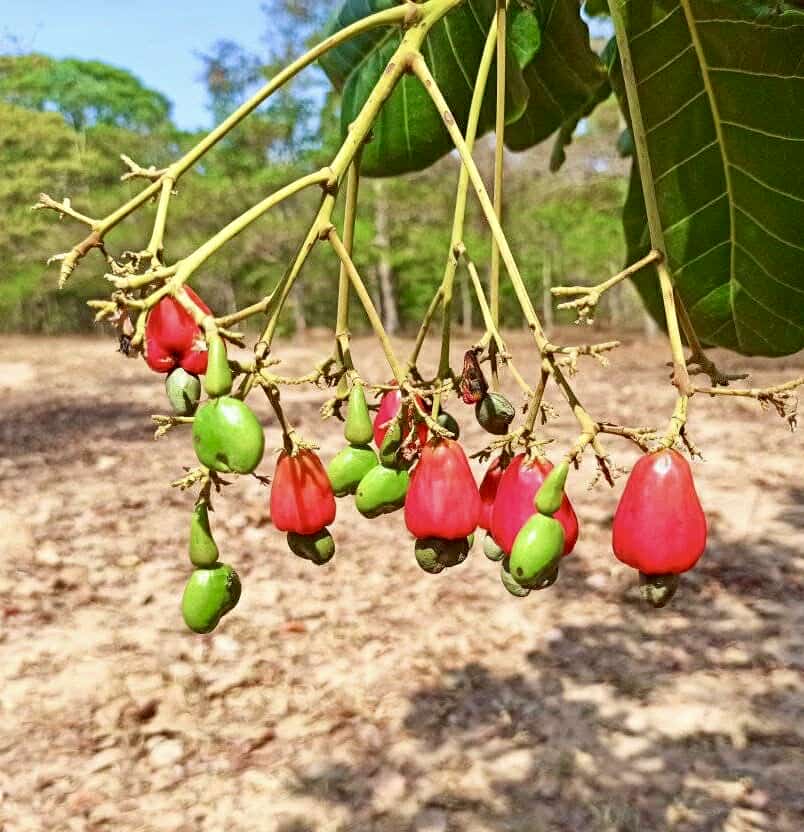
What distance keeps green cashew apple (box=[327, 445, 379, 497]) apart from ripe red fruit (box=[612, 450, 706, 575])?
293mm

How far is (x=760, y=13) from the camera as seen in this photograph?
1.10m

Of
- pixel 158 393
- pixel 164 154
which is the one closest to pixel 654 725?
pixel 158 393

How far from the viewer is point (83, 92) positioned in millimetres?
25188

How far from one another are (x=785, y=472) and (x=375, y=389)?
564 centimetres

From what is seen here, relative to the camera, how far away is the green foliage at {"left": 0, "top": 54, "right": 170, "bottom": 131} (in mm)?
22953

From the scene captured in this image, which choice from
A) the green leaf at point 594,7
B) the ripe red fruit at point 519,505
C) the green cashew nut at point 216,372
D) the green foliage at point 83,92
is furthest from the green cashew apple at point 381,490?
the green foliage at point 83,92

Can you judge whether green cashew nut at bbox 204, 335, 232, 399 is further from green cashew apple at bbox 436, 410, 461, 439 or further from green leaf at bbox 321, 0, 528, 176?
green leaf at bbox 321, 0, 528, 176

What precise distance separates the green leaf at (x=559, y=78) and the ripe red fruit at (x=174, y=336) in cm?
90

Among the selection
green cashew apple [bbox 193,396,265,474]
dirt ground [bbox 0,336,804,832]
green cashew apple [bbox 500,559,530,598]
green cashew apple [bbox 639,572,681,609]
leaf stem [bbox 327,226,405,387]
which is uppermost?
leaf stem [bbox 327,226,405,387]

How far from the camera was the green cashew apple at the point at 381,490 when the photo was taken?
0.96 m

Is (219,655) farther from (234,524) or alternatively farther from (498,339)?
(498,339)

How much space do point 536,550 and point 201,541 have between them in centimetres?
37

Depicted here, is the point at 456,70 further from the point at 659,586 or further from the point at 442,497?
the point at 659,586

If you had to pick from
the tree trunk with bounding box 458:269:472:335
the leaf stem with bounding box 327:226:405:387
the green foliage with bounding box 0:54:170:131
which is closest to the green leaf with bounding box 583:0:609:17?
the leaf stem with bounding box 327:226:405:387
